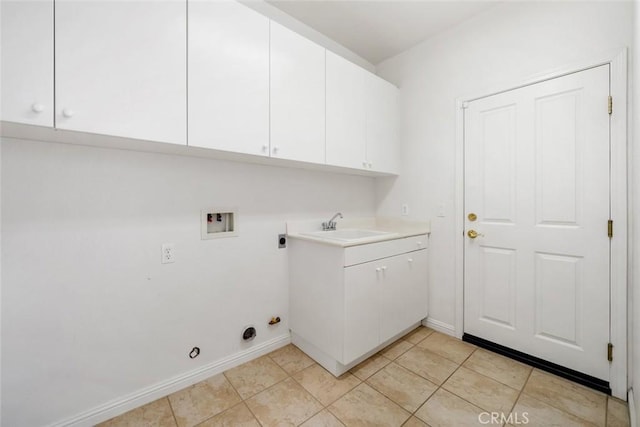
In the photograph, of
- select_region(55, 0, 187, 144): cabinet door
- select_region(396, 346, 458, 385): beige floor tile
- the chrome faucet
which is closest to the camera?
select_region(55, 0, 187, 144): cabinet door

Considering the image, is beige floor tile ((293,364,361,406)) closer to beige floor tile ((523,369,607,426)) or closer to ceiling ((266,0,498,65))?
beige floor tile ((523,369,607,426))

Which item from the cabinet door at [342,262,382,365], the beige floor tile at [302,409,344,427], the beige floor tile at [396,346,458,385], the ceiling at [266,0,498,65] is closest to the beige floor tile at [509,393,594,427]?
the beige floor tile at [396,346,458,385]

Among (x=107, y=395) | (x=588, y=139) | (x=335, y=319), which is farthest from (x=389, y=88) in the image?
(x=107, y=395)

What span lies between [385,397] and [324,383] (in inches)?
15.4

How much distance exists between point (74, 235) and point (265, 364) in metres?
1.44

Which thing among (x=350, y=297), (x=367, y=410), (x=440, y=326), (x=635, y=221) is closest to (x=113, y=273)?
(x=350, y=297)

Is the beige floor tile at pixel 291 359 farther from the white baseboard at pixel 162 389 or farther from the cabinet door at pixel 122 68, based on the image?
the cabinet door at pixel 122 68

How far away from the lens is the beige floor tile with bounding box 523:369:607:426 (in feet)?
4.66

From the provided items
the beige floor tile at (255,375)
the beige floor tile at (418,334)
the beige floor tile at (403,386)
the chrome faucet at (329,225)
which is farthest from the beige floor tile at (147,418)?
the beige floor tile at (418,334)

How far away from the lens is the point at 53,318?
4.16ft

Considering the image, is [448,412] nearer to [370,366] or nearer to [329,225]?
[370,366]

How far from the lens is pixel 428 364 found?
188 cm

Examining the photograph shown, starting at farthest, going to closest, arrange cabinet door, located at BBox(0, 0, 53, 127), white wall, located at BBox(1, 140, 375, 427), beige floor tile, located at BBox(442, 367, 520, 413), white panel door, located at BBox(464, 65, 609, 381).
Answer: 1. white panel door, located at BBox(464, 65, 609, 381)
2. beige floor tile, located at BBox(442, 367, 520, 413)
3. white wall, located at BBox(1, 140, 375, 427)
4. cabinet door, located at BBox(0, 0, 53, 127)

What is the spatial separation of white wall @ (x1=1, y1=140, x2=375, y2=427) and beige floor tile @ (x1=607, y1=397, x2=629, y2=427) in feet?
6.98
